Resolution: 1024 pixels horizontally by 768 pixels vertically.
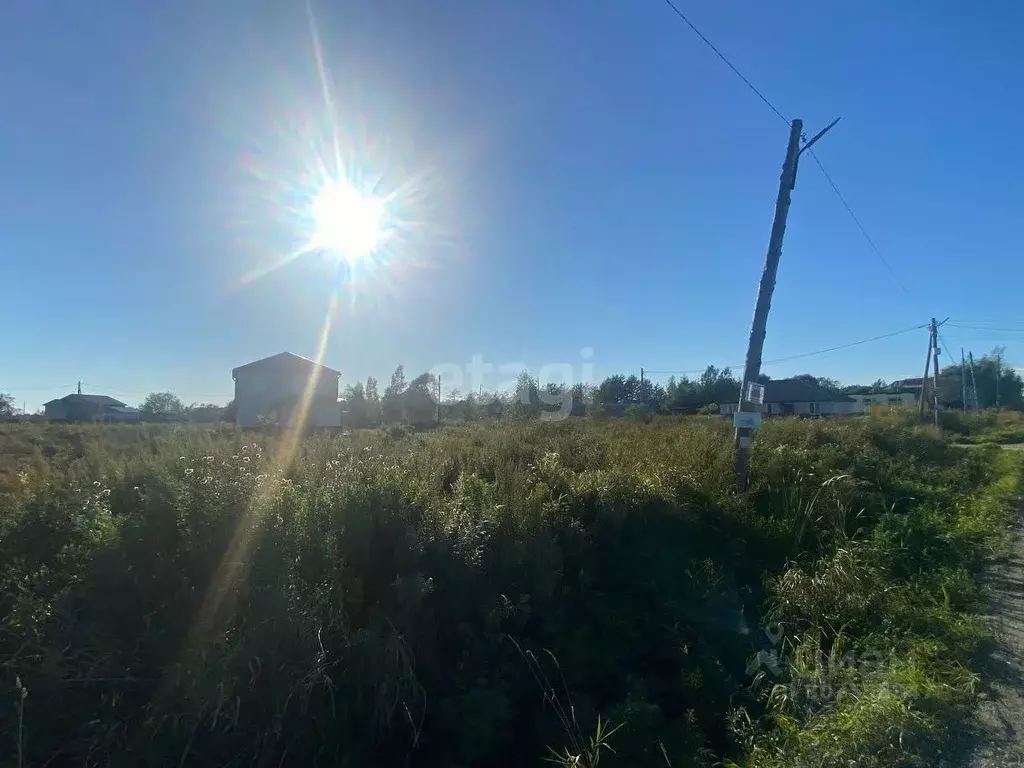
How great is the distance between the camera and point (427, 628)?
340cm

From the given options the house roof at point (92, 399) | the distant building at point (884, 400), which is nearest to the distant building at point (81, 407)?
the house roof at point (92, 399)

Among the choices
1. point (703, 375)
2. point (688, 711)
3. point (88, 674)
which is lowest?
point (688, 711)

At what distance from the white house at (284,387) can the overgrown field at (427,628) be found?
781 inches

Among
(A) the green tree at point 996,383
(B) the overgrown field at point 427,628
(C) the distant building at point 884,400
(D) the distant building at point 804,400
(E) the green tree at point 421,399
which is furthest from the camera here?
(A) the green tree at point 996,383

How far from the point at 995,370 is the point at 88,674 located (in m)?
90.4

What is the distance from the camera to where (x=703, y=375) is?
63.6 m

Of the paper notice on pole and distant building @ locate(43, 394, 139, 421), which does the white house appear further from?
distant building @ locate(43, 394, 139, 421)

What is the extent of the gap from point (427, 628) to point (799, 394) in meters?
55.8

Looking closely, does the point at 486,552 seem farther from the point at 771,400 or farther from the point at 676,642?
the point at 771,400

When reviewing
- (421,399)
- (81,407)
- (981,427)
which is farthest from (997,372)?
(81,407)

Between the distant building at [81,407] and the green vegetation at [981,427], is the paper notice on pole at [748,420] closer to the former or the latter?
the green vegetation at [981,427]

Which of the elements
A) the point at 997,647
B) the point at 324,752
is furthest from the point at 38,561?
the point at 997,647

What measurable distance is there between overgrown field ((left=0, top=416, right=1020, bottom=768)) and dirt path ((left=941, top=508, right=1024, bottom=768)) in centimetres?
12

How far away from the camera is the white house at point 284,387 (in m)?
24.6
